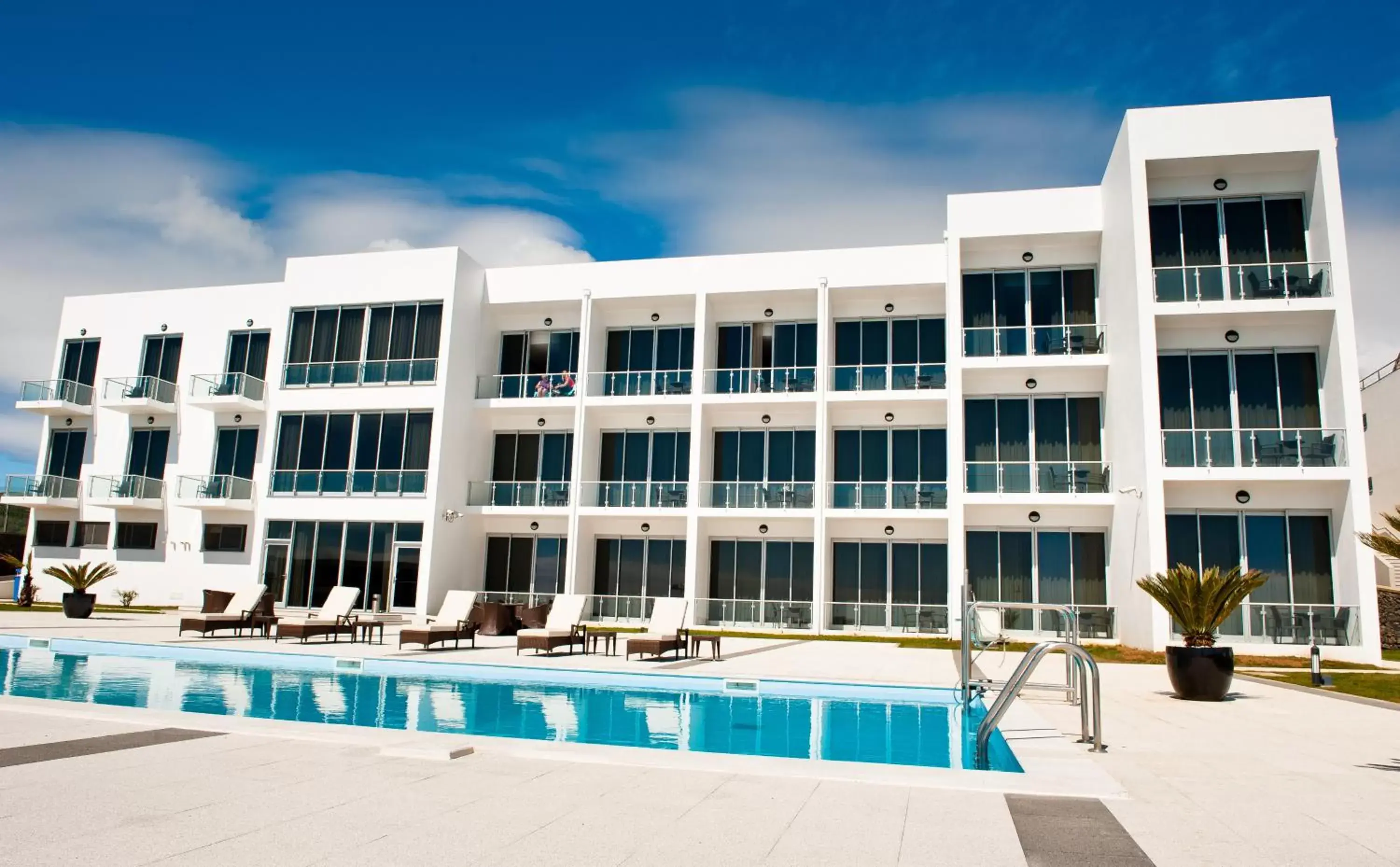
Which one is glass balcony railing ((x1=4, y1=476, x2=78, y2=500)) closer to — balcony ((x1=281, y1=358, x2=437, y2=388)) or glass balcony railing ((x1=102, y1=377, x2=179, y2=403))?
glass balcony railing ((x1=102, y1=377, x2=179, y2=403))

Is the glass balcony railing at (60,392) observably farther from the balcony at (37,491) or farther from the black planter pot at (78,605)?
the black planter pot at (78,605)

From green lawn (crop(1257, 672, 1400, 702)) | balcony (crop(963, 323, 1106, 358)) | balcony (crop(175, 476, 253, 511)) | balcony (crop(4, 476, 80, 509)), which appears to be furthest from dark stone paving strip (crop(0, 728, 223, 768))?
balcony (crop(4, 476, 80, 509))

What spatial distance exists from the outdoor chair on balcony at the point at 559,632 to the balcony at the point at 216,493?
12307mm

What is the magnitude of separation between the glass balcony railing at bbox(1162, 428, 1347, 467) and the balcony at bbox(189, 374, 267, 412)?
867 inches

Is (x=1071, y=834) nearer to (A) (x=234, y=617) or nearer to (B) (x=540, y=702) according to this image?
(B) (x=540, y=702)

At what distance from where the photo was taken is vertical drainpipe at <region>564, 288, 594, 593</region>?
76.4 ft

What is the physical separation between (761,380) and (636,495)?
4.36m

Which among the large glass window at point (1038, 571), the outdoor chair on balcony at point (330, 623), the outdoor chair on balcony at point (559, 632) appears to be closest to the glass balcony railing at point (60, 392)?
the outdoor chair on balcony at point (330, 623)

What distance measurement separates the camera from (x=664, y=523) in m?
24.4

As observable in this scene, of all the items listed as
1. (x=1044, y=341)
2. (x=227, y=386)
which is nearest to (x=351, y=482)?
(x=227, y=386)

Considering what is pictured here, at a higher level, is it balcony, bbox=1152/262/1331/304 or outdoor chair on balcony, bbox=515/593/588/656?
balcony, bbox=1152/262/1331/304

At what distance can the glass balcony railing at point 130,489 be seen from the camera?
2567 centimetres

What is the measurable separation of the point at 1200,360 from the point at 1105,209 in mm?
3893

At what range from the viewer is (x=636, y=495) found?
24.2 m
